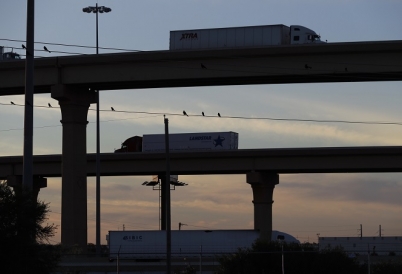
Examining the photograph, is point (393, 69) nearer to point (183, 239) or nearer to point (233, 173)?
point (183, 239)

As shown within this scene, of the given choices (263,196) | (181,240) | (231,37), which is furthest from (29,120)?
(263,196)

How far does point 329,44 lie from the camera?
153ft

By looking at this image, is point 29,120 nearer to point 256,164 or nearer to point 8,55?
point 8,55

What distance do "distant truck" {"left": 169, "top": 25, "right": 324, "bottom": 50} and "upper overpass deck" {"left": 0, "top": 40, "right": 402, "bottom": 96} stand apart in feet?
17.7

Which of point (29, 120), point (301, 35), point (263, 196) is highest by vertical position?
point (301, 35)

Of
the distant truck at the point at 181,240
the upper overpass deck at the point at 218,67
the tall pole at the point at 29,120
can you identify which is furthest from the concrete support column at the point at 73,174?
the tall pole at the point at 29,120

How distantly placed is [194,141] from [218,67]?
4166cm

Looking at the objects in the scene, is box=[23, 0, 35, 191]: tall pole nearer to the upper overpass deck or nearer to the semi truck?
the upper overpass deck

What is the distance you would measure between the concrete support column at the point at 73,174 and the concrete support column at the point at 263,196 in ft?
100

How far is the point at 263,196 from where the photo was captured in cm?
8212

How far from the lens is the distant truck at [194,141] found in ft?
291

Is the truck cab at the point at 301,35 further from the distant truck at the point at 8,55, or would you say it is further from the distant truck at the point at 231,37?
the distant truck at the point at 8,55

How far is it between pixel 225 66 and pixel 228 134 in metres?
41.7

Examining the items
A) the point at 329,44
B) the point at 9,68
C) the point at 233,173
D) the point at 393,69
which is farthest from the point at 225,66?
the point at 233,173
